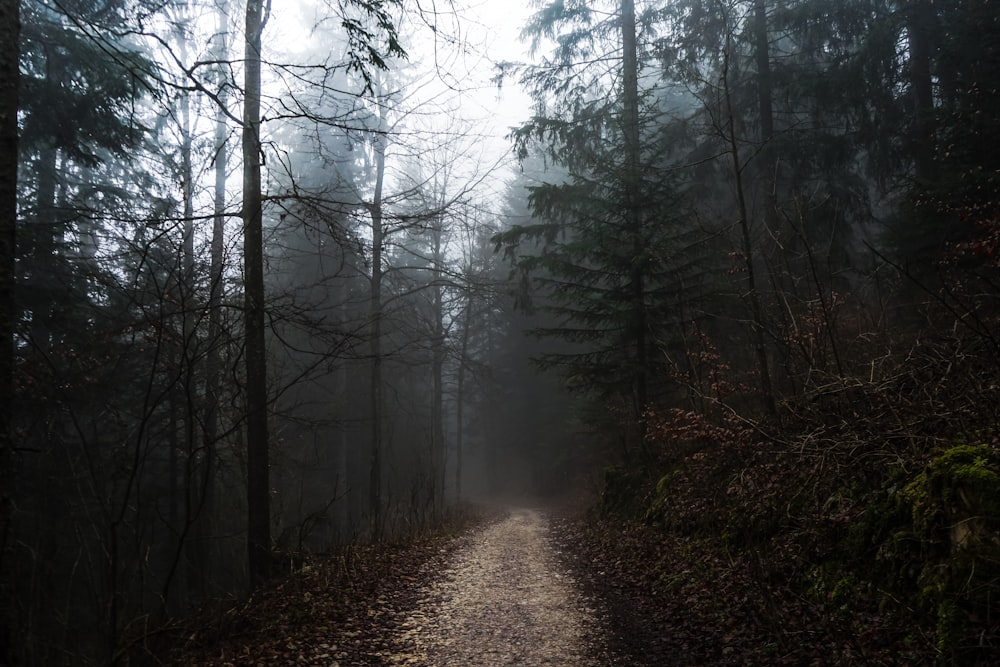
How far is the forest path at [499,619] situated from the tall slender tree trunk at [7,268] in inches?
116

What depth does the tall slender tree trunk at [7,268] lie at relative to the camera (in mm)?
3162

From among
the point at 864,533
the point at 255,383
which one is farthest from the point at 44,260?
the point at 864,533

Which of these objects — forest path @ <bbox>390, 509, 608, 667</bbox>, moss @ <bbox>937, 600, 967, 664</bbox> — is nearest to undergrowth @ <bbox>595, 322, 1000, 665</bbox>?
moss @ <bbox>937, 600, 967, 664</bbox>

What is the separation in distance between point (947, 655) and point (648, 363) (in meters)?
8.98

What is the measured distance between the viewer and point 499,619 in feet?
18.9

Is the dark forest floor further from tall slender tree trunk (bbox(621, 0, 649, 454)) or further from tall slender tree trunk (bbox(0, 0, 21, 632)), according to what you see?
tall slender tree trunk (bbox(621, 0, 649, 454))

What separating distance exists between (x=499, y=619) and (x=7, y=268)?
514cm

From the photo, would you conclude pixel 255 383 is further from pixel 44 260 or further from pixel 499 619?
pixel 44 260

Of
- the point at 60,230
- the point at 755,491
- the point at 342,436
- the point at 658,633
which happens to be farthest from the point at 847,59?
the point at 342,436

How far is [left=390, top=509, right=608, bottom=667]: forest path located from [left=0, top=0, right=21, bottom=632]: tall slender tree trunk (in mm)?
2946

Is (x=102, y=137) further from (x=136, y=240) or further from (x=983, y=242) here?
(x=983, y=242)

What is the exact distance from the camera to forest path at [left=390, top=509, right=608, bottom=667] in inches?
187

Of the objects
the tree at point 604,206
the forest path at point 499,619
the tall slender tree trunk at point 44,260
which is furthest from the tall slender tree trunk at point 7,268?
the tree at point 604,206

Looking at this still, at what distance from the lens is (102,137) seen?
29.5ft
